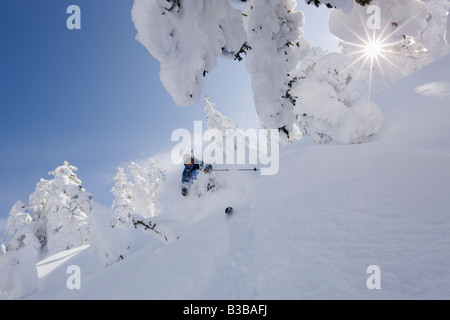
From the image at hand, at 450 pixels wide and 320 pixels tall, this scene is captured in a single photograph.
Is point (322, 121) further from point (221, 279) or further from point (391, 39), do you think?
point (221, 279)

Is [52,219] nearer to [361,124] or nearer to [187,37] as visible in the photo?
[187,37]

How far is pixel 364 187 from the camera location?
354cm

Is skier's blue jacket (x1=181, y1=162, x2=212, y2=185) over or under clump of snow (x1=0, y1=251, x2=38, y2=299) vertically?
over

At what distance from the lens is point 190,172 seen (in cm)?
987

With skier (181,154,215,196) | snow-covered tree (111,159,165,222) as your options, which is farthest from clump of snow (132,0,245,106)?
snow-covered tree (111,159,165,222)

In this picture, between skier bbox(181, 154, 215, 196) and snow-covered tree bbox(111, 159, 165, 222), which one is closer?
skier bbox(181, 154, 215, 196)

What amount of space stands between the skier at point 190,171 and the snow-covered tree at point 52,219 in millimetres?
8976

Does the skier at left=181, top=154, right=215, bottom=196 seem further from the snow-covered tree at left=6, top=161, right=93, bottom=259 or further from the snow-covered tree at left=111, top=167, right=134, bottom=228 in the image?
the snow-covered tree at left=111, top=167, right=134, bottom=228

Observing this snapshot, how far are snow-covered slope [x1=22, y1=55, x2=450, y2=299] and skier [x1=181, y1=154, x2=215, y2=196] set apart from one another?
308 centimetres

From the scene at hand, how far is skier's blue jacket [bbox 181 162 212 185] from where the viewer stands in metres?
9.81

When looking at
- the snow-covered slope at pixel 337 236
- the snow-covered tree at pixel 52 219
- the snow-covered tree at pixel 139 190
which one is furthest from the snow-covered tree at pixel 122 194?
the snow-covered slope at pixel 337 236

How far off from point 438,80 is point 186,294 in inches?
444

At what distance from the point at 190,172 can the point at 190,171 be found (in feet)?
0.19

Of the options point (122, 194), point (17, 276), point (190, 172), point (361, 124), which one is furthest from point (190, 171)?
point (122, 194)
